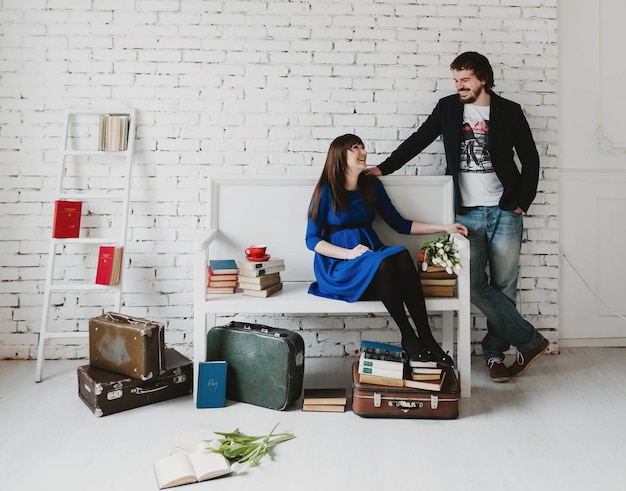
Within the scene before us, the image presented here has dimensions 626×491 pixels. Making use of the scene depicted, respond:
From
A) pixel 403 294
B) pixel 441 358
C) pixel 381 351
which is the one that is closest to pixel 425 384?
pixel 441 358

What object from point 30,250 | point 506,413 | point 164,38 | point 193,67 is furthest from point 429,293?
point 30,250

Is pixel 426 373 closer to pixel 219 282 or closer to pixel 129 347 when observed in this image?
pixel 219 282

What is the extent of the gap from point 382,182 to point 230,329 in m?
1.20

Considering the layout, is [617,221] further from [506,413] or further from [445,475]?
[445,475]

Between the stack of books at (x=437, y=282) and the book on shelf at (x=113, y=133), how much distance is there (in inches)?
73.8

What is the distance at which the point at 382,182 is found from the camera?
3.16m

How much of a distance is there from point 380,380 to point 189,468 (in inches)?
36.9

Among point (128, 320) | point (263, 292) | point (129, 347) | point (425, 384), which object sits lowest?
point (425, 384)

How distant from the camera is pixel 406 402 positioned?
8.07ft

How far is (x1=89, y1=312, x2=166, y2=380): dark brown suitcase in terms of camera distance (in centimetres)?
257

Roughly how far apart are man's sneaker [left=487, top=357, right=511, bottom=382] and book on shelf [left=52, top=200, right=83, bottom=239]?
8.02ft

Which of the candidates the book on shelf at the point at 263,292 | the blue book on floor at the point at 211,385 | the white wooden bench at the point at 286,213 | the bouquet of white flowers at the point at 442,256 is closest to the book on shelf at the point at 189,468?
the blue book on floor at the point at 211,385

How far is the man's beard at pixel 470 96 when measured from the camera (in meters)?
2.95

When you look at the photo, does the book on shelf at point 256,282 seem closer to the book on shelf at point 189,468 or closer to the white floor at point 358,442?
the white floor at point 358,442
